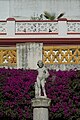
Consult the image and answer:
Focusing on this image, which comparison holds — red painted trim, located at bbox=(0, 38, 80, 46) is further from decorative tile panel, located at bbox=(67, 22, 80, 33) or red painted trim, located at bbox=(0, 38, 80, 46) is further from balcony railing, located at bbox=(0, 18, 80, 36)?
decorative tile panel, located at bbox=(67, 22, 80, 33)

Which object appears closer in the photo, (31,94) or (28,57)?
(31,94)

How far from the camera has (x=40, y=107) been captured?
15172mm

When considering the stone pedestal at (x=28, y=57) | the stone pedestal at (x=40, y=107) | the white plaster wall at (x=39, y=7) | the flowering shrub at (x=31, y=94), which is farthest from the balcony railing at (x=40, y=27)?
the white plaster wall at (x=39, y=7)

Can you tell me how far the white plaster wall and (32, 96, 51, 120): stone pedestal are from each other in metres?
14.8

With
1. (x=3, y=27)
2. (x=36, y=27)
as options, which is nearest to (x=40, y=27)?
(x=36, y=27)

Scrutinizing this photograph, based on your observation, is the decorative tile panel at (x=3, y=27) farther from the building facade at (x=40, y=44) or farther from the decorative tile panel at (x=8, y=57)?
the decorative tile panel at (x=8, y=57)

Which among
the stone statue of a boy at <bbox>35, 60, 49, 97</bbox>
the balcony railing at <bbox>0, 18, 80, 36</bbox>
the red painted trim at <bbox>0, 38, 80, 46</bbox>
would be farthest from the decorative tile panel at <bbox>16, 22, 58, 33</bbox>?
the stone statue of a boy at <bbox>35, 60, 49, 97</bbox>

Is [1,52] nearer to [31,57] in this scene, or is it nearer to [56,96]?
[31,57]

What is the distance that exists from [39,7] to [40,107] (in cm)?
1549

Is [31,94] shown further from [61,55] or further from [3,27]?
[3,27]

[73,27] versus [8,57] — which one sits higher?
[73,27]

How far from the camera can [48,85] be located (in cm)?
1856

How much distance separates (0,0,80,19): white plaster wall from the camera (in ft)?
97.2

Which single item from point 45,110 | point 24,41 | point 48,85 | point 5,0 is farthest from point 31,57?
point 5,0
